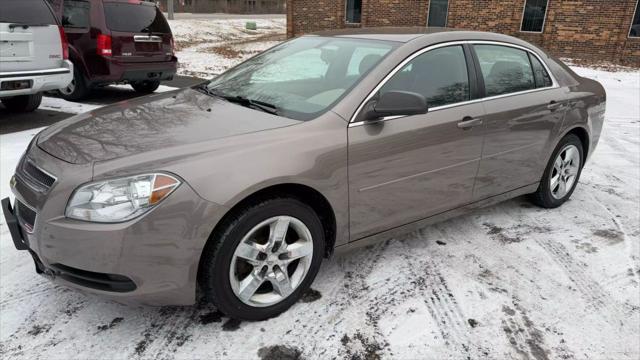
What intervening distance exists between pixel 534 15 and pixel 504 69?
15.8m

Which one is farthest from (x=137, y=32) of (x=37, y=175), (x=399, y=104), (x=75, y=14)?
(x=399, y=104)

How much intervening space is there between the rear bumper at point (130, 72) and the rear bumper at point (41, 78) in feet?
4.55

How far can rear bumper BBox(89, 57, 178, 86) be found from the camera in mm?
7574

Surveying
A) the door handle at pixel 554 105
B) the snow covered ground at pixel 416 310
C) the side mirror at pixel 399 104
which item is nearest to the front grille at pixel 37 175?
the snow covered ground at pixel 416 310

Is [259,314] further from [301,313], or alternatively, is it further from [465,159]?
[465,159]

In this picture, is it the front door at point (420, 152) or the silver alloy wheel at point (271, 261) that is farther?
the front door at point (420, 152)

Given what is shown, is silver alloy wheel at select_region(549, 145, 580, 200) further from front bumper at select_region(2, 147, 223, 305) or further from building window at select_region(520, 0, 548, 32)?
building window at select_region(520, 0, 548, 32)

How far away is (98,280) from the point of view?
88.0 inches

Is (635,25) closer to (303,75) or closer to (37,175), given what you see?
(303,75)

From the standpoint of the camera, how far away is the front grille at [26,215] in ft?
7.63

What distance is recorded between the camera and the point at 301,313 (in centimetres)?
271

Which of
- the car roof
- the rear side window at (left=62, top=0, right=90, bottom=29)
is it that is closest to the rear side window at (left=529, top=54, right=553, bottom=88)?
the car roof

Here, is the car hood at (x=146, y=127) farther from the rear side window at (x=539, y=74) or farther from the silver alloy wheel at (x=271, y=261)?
the rear side window at (x=539, y=74)

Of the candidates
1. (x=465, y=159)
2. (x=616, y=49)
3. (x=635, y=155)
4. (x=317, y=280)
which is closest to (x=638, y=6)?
(x=616, y=49)
